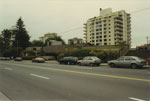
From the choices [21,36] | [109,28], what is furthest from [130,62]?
[109,28]

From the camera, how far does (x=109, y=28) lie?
91.2 metres

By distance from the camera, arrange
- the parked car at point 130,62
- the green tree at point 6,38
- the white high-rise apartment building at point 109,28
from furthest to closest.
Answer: the white high-rise apartment building at point 109,28
the green tree at point 6,38
the parked car at point 130,62

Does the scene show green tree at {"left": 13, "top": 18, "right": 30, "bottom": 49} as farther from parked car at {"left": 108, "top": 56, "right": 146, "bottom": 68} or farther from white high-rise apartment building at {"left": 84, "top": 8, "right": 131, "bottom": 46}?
parked car at {"left": 108, "top": 56, "right": 146, "bottom": 68}

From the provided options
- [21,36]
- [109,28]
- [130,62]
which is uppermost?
[109,28]

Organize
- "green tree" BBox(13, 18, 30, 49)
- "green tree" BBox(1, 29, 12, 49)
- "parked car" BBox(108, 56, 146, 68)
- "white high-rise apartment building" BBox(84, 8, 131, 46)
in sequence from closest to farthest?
"parked car" BBox(108, 56, 146, 68) < "green tree" BBox(13, 18, 30, 49) < "green tree" BBox(1, 29, 12, 49) < "white high-rise apartment building" BBox(84, 8, 131, 46)

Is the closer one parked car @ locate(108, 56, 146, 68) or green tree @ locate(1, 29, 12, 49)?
parked car @ locate(108, 56, 146, 68)

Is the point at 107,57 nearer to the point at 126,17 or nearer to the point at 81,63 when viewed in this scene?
the point at 81,63

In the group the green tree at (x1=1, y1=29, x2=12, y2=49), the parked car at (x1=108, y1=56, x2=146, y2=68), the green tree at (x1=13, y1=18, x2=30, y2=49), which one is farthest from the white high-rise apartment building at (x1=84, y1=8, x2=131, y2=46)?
the parked car at (x1=108, y1=56, x2=146, y2=68)

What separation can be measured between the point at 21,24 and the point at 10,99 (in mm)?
74402

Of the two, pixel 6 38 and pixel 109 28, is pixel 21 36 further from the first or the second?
pixel 109 28

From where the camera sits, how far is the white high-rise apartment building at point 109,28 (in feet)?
289

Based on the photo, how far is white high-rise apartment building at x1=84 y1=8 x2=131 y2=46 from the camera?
289 feet

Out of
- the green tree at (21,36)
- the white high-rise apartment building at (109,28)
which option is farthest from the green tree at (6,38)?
the white high-rise apartment building at (109,28)

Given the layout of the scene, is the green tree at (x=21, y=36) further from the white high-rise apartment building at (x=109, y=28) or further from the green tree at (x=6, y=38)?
the white high-rise apartment building at (x=109, y=28)
